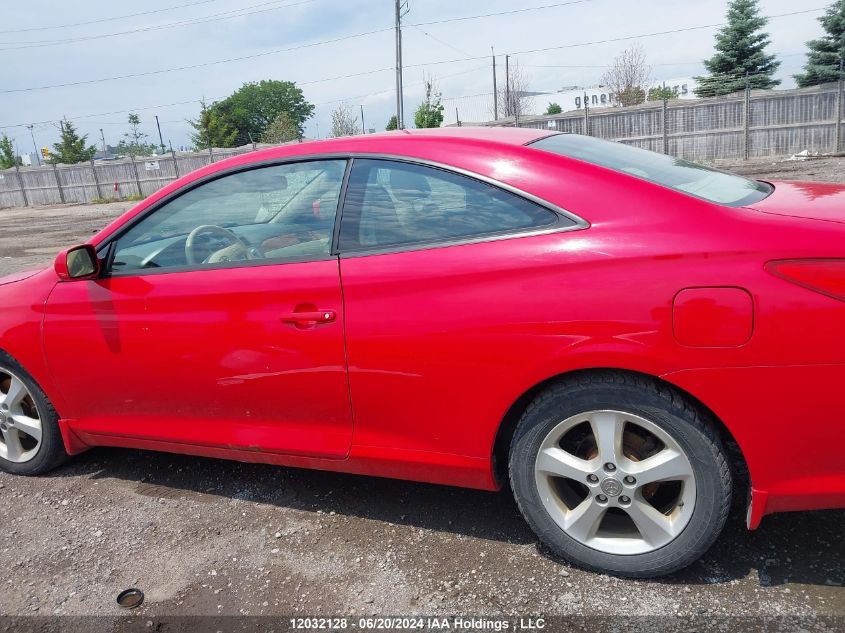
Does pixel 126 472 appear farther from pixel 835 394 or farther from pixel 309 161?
pixel 835 394

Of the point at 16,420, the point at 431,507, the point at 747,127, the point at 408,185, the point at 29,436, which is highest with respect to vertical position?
the point at 408,185

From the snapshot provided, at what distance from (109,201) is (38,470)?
114 feet

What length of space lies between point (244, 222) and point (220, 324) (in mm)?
503

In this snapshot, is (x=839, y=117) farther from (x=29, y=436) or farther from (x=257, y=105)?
(x=257, y=105)

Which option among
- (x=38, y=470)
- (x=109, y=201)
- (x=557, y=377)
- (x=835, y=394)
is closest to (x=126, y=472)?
(x=38, y=470)

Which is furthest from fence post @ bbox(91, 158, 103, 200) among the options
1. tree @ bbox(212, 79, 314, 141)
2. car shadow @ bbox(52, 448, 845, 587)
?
tree @ bbox(212, 79, 314, 141)

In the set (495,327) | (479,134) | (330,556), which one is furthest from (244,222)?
(330,556)

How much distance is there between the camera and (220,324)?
9.07ft

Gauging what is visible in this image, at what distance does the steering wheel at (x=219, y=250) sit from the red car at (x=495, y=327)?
1 centimetres

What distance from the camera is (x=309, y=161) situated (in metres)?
2.82

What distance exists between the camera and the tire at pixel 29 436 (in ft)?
11.2

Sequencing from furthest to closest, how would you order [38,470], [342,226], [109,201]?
[109,201], [38,470], [342,226]

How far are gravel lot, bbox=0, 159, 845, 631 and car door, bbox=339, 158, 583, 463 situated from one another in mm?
448

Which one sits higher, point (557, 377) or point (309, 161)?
A: point (309, 161)
